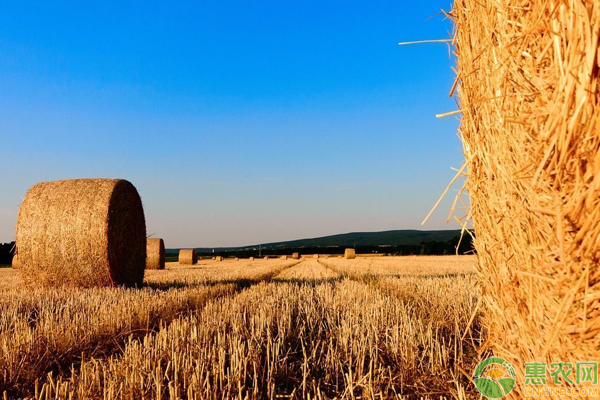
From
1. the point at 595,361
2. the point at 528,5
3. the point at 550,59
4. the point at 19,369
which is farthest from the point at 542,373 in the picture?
the point at 19,369

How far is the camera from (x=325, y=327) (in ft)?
14.0

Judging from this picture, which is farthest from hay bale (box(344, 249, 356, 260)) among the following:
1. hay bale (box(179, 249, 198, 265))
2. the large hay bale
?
the large hay bale

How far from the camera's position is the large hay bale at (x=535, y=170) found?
1775 mm

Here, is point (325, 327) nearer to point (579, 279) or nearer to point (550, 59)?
point (579, 279)

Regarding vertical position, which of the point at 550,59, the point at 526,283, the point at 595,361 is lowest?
the point at 595,361

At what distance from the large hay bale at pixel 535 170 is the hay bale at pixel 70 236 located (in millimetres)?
7425

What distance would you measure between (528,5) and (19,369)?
4.02 metres

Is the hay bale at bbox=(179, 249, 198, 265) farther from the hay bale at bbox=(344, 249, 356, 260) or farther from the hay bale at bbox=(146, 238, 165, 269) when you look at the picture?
the hay bale at bbox=(344, 249, 356, 260)

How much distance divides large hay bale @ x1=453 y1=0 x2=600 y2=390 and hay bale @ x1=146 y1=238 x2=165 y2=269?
62.8 ft
